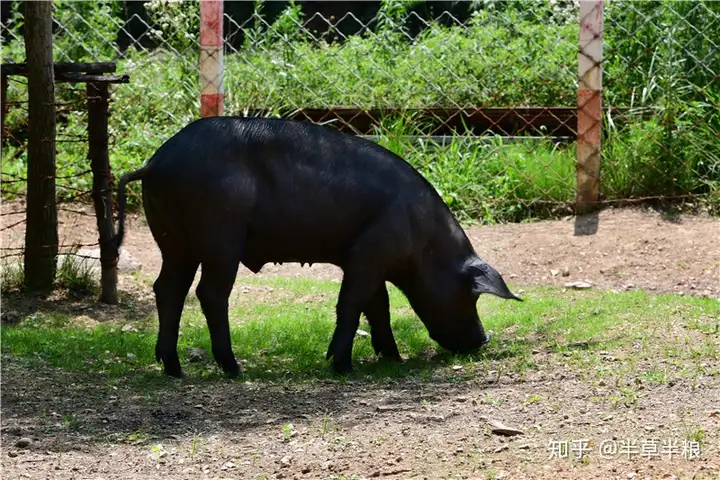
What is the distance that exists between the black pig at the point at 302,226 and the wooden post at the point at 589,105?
3908 mm

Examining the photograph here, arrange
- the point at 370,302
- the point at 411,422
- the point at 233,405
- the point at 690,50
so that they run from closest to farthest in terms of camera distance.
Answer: the point at 411,422
the point at 233,405
the point at 370,302
the point at 690,50

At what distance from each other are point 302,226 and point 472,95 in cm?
640

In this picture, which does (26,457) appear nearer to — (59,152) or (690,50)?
(59,152)

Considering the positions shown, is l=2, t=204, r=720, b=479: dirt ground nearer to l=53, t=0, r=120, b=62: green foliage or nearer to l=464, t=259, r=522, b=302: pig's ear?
l=464, t=259, r=522, b=302: pig's ear

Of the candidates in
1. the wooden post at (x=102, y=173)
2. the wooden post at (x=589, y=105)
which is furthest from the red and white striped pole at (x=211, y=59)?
the wooden post at (x=589, y=105)

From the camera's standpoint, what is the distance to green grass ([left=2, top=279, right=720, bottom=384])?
6.76 m

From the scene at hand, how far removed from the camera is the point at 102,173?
859 centimetres

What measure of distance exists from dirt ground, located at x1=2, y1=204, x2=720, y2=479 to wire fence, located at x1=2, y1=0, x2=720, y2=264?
4.33 m

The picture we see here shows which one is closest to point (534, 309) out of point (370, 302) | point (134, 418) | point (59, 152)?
point (370, 302)

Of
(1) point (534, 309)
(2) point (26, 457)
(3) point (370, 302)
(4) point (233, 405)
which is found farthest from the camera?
(1) point (534, 309)

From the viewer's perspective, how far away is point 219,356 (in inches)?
264

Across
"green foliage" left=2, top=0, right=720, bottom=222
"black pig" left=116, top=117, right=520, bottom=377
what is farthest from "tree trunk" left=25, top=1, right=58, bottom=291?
"black pig" left=116, top=117, right=520, bottom=377

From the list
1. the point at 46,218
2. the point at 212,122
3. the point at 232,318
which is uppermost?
the point at 212,122

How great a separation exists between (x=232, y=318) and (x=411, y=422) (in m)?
3.34
